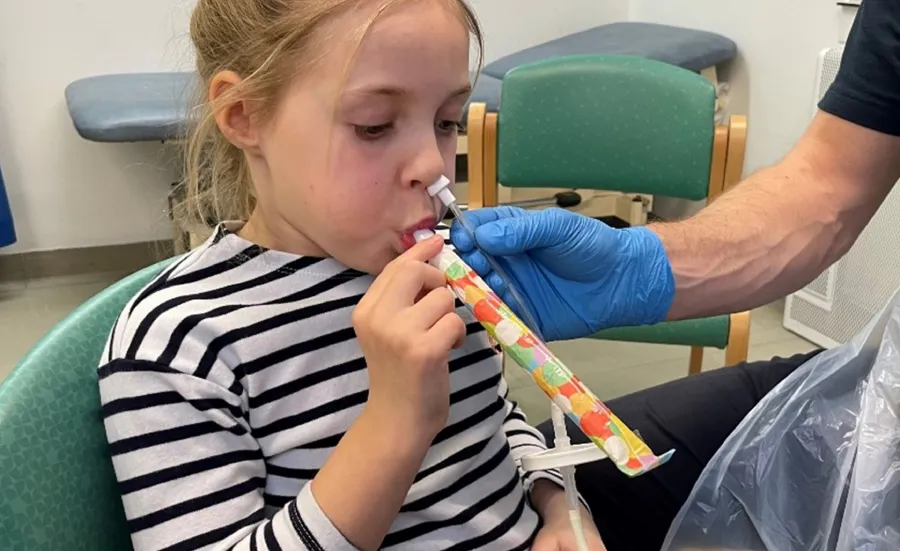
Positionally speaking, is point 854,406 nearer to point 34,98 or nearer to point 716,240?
point 716,240

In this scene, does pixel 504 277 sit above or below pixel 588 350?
above

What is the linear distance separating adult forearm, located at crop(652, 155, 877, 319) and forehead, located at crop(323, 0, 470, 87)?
0.41 meters

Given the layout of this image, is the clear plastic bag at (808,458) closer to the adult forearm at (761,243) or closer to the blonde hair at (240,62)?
the adult forearm at (761,243)

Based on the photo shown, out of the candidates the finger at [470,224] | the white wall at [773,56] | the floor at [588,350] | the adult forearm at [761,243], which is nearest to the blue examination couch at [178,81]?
the white wall at [773,56]

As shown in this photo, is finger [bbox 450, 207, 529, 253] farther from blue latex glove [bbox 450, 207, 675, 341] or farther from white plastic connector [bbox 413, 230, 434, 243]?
white plastic connector [bbox 413, 230, 434, 243]

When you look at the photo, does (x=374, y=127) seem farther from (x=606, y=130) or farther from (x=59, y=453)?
(x=606, y=130)

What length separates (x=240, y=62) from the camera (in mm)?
683

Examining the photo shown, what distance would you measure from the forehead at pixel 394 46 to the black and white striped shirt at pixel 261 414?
18cm

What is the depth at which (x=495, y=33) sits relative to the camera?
2832 mm

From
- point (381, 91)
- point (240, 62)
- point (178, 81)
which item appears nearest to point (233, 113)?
point (240, 62)

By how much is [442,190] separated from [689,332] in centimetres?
83

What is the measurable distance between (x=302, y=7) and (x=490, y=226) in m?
0.25

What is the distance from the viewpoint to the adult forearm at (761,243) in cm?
93

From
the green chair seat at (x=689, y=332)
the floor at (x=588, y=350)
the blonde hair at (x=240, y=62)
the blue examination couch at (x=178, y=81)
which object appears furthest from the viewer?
the blue examination couch at (x=178, y=81)
